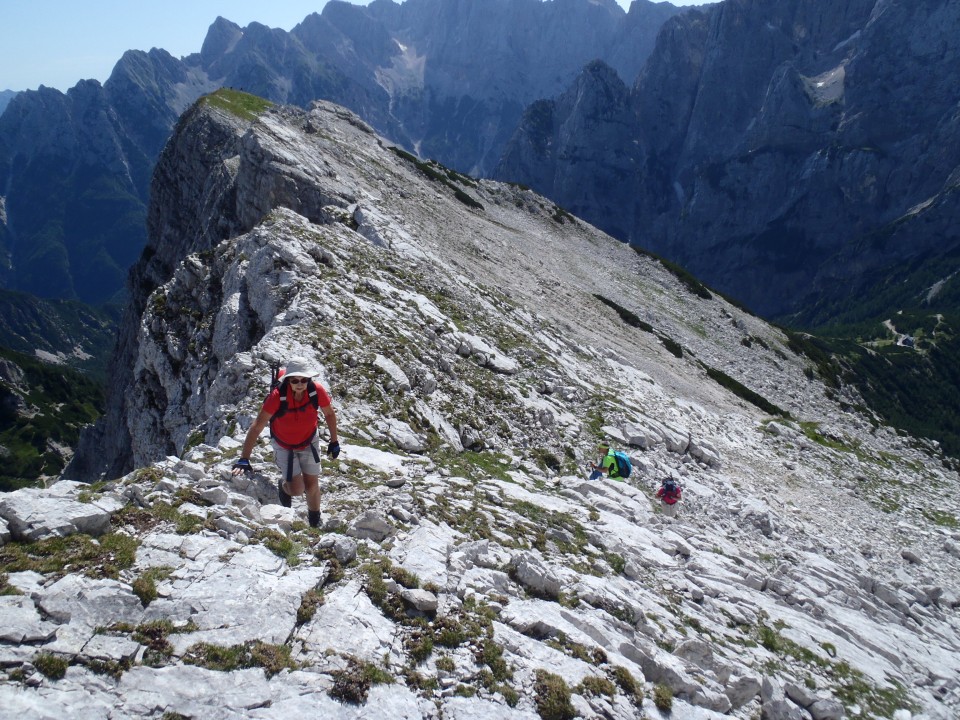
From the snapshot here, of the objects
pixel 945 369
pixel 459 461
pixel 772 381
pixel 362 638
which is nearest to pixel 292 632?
pixel 362 638

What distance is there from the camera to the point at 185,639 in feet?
23.4

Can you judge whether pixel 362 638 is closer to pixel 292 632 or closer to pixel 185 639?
pixel 292 632

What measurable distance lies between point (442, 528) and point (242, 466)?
4.04m

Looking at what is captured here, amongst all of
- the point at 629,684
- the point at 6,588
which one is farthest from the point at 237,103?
the point at 629,684

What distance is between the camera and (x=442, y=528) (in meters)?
11.7

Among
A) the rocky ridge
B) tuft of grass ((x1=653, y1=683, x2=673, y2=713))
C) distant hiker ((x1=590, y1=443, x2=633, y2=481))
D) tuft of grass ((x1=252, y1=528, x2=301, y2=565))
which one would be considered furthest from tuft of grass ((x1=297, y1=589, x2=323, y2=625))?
distant hiker ((x1=590, y1=443, x2=633, y2=481))

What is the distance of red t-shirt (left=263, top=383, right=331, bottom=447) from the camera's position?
1098cm

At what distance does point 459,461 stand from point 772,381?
43.3 metres

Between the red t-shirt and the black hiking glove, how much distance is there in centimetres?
103

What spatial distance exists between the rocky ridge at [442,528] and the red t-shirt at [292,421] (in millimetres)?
1305

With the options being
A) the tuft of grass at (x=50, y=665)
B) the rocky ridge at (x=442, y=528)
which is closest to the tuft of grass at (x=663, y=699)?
the rocky ridge at (x=442, y=528)

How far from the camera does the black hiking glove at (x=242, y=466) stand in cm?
1142

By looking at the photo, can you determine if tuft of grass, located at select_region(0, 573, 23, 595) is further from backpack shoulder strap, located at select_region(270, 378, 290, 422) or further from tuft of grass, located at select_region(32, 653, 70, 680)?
backpack shoulder strap, located at select_region(270, 378, 290, 422)

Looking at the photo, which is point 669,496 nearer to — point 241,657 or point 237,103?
point 241,657
